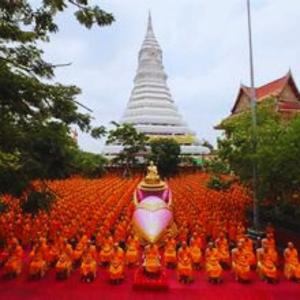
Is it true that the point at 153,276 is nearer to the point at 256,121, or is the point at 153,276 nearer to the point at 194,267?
the point at 194,267

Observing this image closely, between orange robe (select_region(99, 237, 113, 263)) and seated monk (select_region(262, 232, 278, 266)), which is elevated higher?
seated monk (select_region(262, 232, 278, 266))

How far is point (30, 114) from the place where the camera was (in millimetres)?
7289

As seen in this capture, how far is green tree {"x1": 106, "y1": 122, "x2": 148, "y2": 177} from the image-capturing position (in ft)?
119

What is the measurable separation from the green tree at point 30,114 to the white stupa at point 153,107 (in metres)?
33.2

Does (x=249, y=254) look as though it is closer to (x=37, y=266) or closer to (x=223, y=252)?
(x=223, y=252)

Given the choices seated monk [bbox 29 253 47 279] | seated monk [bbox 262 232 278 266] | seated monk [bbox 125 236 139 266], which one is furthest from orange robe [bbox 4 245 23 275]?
seated monk [bbox 262 232 278 266]


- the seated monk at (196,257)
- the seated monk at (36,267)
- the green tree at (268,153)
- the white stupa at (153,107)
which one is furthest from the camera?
the white stupa at (153,107)

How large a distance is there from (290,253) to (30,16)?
21.9 feet

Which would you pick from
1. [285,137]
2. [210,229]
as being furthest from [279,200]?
[285,137]

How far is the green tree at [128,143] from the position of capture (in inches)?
1422

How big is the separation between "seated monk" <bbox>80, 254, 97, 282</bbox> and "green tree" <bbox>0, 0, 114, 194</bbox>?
2055 mm

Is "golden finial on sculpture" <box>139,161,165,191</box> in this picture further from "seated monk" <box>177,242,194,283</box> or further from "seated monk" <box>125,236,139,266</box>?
"seated monk" <box>177,242,194,283</box>

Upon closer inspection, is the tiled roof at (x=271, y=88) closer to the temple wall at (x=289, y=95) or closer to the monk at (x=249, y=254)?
the temple wall at (x=289, y=95)

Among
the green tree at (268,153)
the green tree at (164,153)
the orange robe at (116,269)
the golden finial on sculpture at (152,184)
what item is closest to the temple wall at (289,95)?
the green tree at (164,153)
